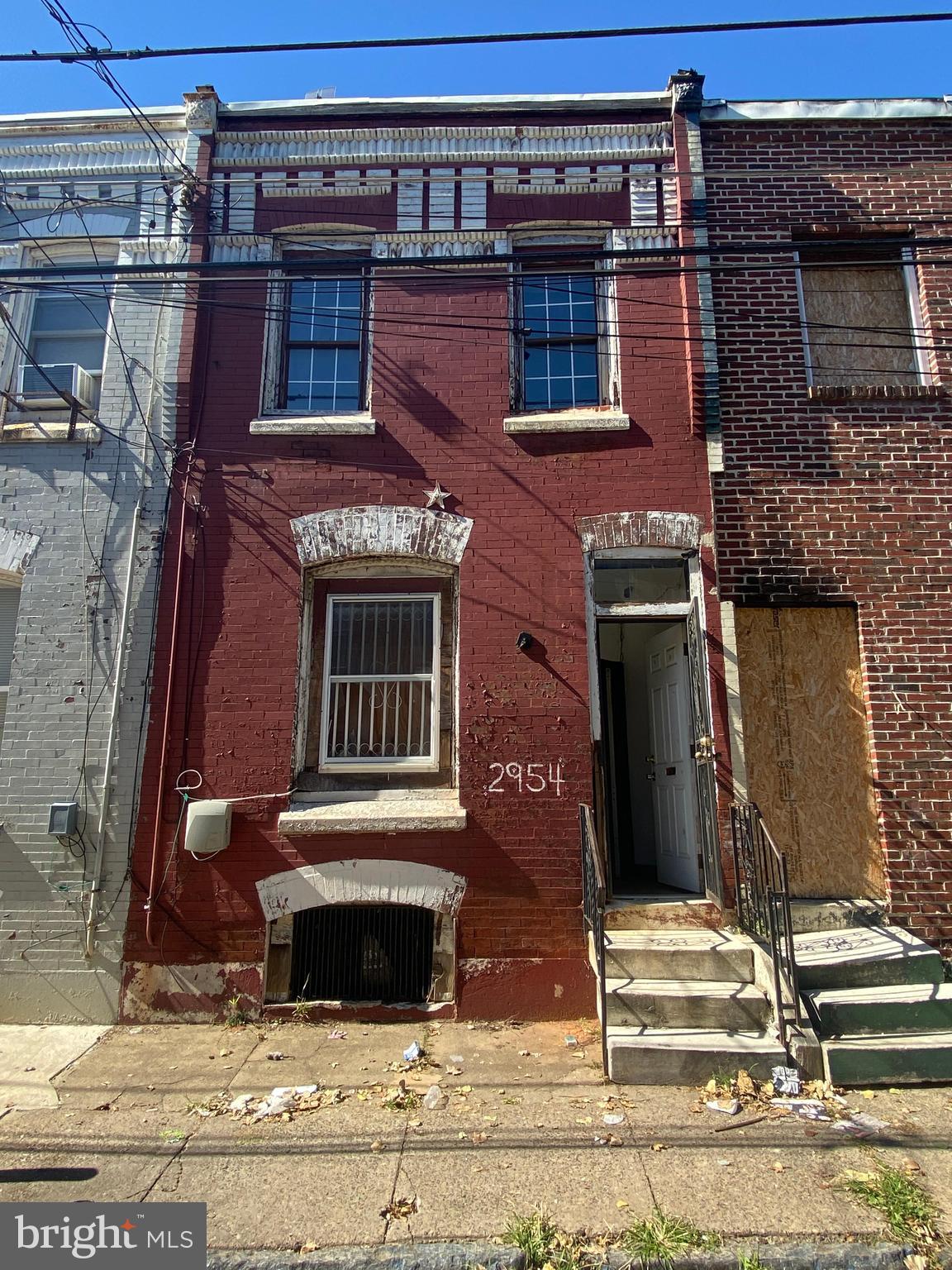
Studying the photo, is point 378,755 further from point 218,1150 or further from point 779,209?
point 779,209

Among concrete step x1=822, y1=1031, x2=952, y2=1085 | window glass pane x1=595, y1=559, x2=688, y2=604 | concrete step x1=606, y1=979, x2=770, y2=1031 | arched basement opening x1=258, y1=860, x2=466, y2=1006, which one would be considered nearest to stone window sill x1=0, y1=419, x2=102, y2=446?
arched basement opening x1=258, y1=860, x2=466, y2=1006

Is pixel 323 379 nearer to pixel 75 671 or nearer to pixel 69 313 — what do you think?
pixel 69 313

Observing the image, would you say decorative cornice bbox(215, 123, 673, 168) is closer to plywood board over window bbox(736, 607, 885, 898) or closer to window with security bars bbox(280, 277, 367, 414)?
window with security bars bbox(280, 277, 367, 414)

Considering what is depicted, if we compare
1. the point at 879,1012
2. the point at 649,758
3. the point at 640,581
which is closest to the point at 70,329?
the point at 640,581

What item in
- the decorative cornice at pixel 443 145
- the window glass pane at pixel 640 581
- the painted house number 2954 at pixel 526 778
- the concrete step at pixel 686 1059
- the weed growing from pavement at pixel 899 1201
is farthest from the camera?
the decorative cornice at pixel 443 145

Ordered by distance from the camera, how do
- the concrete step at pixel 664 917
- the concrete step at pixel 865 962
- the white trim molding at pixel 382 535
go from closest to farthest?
the concrete step at pixel 865 962 < the concrete step at pixel 664 917 < the white trim molding at pixel 382 535

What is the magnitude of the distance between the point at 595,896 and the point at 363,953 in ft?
6.45

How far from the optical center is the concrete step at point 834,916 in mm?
5930

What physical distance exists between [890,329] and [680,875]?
523 cm

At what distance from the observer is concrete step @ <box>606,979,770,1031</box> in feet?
16.3

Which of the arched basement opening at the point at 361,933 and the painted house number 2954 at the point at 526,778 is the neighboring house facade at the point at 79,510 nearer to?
the arched basement opening at the point at 361,933

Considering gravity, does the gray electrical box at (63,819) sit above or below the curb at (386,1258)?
above

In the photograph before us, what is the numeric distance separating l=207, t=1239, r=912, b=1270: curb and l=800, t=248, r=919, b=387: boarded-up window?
6233 millimetres

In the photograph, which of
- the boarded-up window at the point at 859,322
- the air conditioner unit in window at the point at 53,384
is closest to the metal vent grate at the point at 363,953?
the air conditioner unit in window at the point at 53,384
